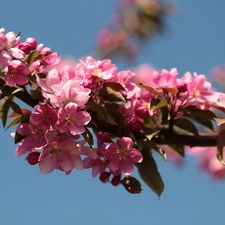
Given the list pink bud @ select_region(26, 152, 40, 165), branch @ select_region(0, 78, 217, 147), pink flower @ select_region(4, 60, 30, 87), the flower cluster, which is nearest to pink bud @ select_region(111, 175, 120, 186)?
the flower cluster

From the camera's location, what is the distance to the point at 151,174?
1313 millimetres

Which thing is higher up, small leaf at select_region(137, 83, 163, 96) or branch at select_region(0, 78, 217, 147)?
small leaf at select_region(137, 83, 163, 96)

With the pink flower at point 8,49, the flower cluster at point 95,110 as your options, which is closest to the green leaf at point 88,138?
the flower cluster at point 95,110

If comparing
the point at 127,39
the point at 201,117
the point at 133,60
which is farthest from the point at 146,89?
the point at 133,60

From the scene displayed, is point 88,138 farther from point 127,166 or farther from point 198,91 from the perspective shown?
point 198,91

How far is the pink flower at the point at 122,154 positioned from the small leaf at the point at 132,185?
5cm

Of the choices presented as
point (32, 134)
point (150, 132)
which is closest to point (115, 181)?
point (150, 132)

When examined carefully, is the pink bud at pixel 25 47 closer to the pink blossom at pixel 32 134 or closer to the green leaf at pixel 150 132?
the pink blossom at pixel 32 134

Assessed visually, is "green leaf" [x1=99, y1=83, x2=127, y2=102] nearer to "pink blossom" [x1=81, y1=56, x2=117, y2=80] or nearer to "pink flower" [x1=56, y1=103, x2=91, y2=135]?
"pink blossom" [x1=81, y1=56, x2=117, y2=80]

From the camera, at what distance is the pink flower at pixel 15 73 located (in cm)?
112

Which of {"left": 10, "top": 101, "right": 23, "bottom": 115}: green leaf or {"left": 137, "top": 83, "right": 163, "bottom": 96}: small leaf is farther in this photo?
{"left": 137, "top": 83, "right": 163, "bottom": 96}: small leaf

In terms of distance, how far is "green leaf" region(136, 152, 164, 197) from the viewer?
1.30 metres

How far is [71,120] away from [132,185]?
0.96 ft

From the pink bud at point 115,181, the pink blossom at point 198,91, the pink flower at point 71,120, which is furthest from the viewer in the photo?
the pink blossom at point 198,91
